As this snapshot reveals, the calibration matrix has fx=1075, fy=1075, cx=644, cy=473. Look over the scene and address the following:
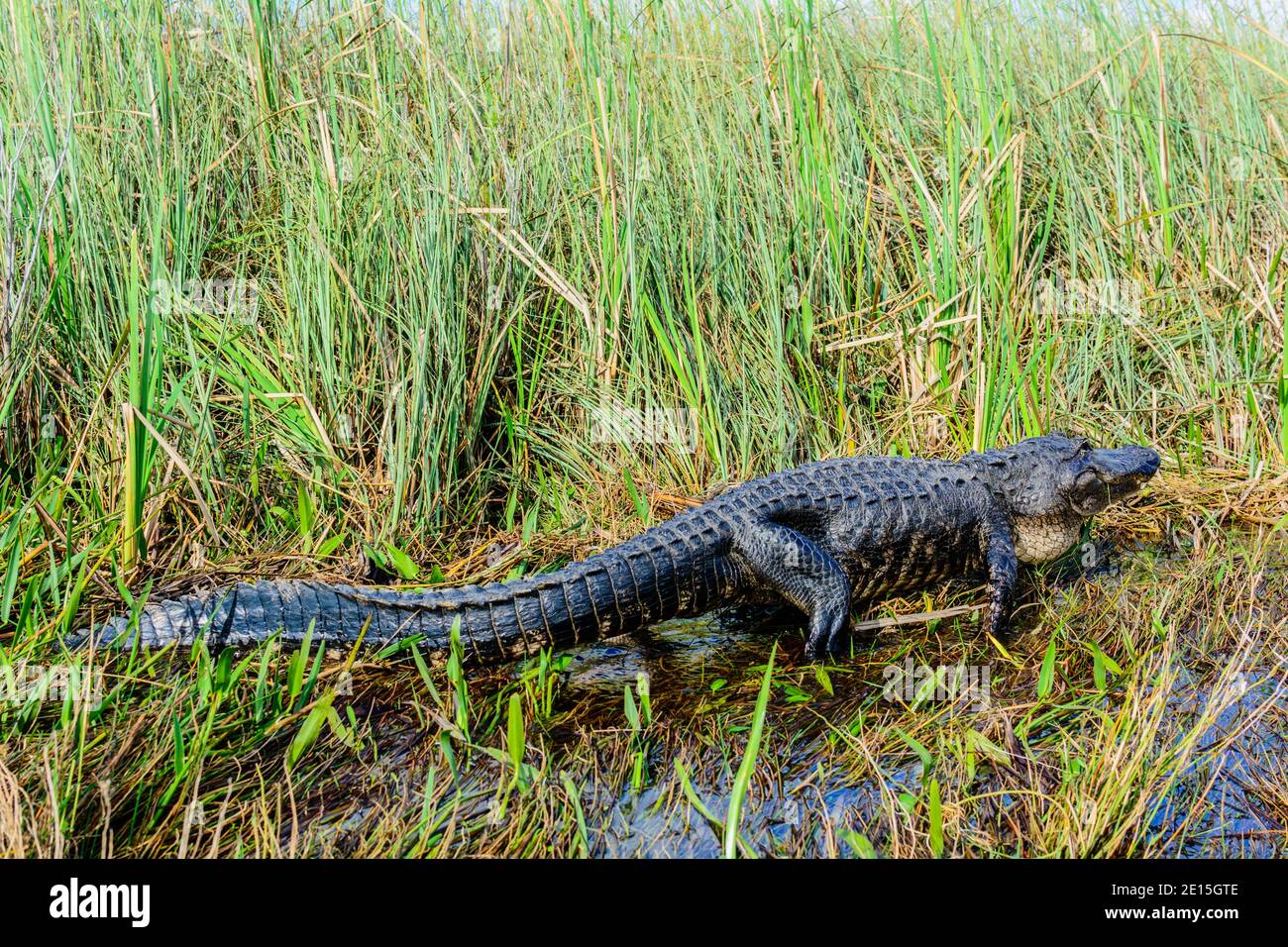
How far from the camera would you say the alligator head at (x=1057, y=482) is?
3.83m

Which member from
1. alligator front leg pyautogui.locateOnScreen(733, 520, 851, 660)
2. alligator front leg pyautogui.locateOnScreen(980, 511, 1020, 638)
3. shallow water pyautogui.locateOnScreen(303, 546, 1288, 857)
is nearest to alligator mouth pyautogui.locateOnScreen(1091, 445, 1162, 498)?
alligator front leg pyautogui.locateOnScreen(980, 511, 1020, 638)

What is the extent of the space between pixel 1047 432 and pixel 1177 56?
2802mm

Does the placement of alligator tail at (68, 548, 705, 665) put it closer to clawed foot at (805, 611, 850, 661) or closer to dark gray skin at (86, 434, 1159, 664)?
dark gray skin at (86, 434, 1159, 664)

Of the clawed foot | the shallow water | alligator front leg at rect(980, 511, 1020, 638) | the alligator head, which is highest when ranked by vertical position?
the alligator head

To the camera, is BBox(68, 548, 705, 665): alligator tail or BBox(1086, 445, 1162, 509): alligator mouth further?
BBox(1086, 445, 1162, 509): alligator mouth

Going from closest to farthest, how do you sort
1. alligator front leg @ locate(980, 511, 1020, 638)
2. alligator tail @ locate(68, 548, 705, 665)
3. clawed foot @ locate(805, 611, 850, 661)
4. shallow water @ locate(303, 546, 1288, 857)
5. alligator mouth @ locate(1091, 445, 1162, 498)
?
shallow water @ locate(303, 546, 1288, 857) → alligator tail @ locate(68, 548, 705, 665) → clawed foot @ locate(805, 611, 850, 661) → alligator front leg @ locate(980, 511, 1020, 638) → alligator mouth @ locate(1091, 445, 1162, 498)

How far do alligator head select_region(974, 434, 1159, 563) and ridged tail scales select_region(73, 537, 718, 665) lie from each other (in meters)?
1.28

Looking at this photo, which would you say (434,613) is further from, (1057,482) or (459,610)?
(1057,482)

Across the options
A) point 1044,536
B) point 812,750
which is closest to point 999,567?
point 1044,536

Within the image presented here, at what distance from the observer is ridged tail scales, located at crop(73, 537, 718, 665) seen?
2.93 metres

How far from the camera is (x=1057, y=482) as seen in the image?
3828 mm

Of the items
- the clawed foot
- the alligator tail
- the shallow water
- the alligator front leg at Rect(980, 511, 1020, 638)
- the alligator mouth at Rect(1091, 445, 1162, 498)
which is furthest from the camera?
the alligator mouth at Rect(1091, 445, 1162, 498)

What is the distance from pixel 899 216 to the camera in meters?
4.82
